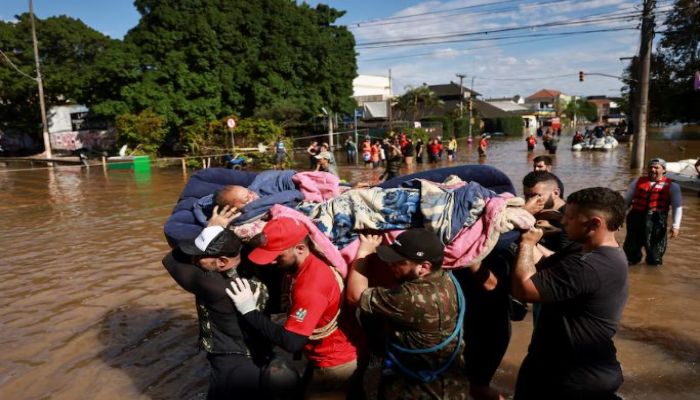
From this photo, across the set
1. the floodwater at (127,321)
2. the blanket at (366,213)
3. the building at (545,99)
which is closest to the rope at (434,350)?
the blanket at (366,213)

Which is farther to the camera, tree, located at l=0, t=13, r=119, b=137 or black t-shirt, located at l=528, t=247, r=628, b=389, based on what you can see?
tree, located at l=0, t=13, r=119, b=137

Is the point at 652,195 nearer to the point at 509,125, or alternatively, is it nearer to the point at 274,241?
the point at 274,241

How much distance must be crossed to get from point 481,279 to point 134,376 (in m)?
3.23

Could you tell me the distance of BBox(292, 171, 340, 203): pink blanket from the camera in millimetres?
3195

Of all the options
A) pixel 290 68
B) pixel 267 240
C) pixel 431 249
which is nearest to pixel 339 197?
pixel 267 240

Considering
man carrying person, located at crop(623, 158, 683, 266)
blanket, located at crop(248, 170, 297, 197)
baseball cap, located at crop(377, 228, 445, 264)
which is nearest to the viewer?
baseball cap, located at crop(377, 228, 445, 264)

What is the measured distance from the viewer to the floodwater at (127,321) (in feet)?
13.5

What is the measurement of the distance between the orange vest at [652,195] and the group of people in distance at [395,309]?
425cm

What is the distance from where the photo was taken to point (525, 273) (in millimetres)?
2373

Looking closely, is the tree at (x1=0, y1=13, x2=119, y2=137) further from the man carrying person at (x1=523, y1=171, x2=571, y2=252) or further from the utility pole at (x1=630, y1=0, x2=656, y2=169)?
the man carrying person at (x1=523, y1=171, x2=571, y2=252)

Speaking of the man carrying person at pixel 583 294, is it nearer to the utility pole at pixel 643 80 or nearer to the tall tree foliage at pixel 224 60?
the utility pole at pixel 643 80

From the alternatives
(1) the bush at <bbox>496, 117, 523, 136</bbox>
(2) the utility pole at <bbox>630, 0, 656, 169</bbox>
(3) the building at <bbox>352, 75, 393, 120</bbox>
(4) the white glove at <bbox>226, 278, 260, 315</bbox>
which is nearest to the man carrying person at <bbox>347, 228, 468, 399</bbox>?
(4) the white glove at <bbox>226, 278, 260, 315</bbox>

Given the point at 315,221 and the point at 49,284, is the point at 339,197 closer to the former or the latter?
the point at 315,221

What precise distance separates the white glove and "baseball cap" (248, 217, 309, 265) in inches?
6.3
